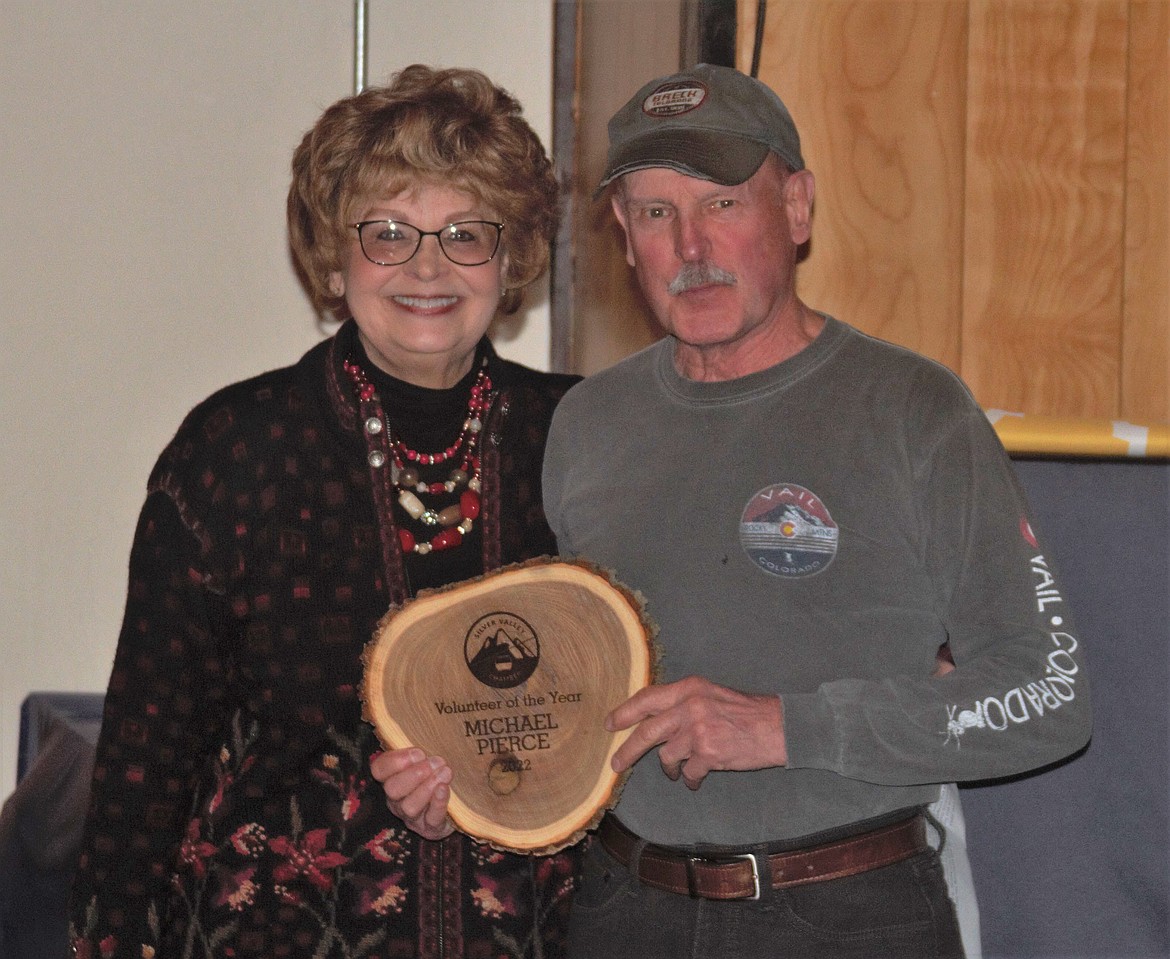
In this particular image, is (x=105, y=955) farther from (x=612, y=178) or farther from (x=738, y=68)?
(x=738, y=68)

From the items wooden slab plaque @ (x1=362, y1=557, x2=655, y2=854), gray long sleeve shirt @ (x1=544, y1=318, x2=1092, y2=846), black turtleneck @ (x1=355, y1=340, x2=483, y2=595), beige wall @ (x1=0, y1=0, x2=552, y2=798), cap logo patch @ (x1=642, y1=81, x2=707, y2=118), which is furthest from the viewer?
beige wall @ (x1=0, y1=0, x2=552, y2=798)

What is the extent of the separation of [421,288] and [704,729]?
29.2 inches

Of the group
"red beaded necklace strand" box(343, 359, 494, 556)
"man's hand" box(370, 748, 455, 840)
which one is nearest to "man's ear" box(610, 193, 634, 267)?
"red beaded necklace strand" box(343, 359, 494, 556)

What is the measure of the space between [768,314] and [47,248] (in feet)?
5.70

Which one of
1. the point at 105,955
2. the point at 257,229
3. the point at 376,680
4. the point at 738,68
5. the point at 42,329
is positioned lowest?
the point at 105,955

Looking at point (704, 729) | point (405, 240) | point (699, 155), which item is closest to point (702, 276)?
point (699, 155)

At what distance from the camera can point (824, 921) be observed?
146 cm

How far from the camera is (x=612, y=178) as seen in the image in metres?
1.69

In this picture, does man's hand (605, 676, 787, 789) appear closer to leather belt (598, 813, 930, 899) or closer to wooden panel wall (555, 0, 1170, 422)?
leather belt (598, 813, 930, 899)

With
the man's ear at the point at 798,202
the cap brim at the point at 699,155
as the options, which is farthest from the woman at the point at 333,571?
the man's ear at the point at 798,202

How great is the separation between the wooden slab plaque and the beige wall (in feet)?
4.53

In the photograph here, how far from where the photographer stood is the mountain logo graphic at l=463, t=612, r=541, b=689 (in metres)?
1.58

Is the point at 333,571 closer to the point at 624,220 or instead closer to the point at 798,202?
the point at 624,220

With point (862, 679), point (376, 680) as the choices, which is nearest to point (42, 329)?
point (376, 680)
